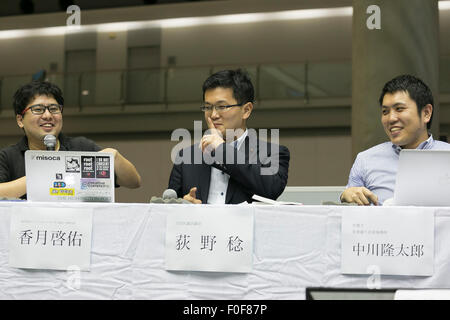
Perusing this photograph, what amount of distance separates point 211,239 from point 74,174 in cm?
44

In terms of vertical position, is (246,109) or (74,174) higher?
(246,109)

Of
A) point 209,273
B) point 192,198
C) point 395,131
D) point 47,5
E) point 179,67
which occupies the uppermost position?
point 47,5

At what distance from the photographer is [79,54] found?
43.5 ft

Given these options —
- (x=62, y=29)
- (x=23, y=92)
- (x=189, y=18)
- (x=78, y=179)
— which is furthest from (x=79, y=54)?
(x=78, y=179)

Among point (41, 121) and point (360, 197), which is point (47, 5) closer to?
point (41, 121)

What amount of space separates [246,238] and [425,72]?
295 centimetres

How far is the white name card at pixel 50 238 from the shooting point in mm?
1495

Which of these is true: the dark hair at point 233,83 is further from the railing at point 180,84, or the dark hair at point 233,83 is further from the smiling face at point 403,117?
the railing at point 180,84

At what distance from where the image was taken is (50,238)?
1.51 metres

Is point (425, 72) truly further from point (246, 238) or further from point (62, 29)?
point (62, 29)

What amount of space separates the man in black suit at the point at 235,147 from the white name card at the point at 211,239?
0.60 m

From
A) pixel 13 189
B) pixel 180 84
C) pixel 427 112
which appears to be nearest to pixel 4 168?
pixel 13 189

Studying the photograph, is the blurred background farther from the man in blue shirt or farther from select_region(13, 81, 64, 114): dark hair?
the man in blue shirt

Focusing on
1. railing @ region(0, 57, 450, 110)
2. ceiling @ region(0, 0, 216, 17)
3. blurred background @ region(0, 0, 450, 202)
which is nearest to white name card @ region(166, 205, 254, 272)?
blurred background @ region(0, 0, 450, 202)
